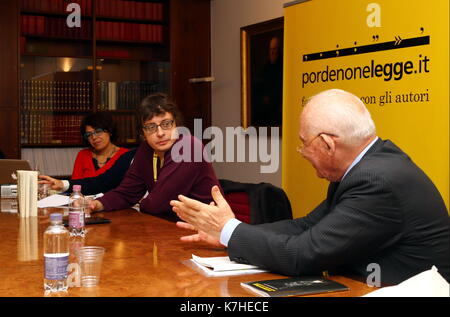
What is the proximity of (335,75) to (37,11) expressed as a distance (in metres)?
3.37

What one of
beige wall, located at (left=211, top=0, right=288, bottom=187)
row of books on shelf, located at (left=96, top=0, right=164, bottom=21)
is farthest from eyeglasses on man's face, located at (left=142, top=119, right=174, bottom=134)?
row of books on shelf, located at (left=96, top=0, right=164, bottom=21)

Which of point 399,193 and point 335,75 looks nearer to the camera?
point 399,193

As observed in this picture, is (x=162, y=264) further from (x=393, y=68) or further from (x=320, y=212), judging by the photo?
(x=393, y=68)

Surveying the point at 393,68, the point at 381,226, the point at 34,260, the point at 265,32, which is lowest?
the point at 34,260

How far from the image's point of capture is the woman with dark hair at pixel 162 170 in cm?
326

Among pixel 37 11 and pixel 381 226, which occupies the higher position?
pixel 37 11

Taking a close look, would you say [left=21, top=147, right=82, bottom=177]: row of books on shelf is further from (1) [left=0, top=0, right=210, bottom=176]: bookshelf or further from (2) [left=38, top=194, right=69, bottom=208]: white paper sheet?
(2) [left=38, top=194, right=69, bottom=208]: white paper sheet

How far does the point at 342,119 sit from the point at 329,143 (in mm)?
88

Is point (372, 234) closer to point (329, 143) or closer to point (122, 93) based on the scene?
point (329, 143)

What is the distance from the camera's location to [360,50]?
3.99 m

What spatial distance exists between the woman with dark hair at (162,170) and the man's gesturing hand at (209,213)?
45.4 inches

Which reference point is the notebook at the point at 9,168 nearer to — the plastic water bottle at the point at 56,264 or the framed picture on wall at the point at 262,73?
the framed picture on wall at the point at 262,73

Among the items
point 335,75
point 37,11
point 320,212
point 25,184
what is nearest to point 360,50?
point 335,75

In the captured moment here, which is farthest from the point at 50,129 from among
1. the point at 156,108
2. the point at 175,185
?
the point at 175,185
